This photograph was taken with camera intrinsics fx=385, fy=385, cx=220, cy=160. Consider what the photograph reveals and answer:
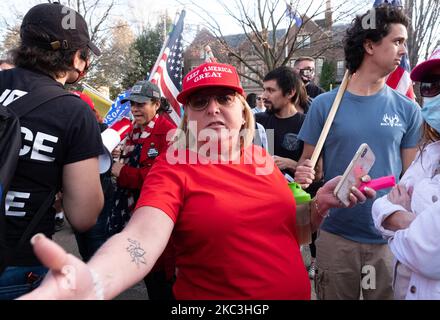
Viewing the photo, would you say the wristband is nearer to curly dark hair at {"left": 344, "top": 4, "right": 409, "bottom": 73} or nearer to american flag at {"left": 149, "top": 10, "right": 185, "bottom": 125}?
curly dark hair at {"left": 344, "top": 4, "right": 409, "bottom": 73}

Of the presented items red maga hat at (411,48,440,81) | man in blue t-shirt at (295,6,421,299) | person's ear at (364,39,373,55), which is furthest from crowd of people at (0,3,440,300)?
person's ear at (364,39,373,55)

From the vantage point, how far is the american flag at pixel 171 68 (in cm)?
529

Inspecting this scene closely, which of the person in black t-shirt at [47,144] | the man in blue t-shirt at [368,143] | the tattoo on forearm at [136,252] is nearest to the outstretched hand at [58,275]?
the tattoo on forearm at [136,252]

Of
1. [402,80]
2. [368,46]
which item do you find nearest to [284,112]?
[402,80]

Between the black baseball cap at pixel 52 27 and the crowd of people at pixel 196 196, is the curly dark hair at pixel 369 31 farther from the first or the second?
the black baseball cap at pixel 52 27

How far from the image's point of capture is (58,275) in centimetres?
89

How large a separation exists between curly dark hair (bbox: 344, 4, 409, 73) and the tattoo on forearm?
200 cm

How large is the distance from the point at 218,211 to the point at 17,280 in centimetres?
93

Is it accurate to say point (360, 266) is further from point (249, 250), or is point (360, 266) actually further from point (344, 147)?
point (249, 250)

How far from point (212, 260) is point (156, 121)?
2464 mm

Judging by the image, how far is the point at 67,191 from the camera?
69.7 inches

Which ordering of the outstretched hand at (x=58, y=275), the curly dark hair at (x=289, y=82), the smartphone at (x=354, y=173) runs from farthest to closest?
the curly dark hair at (x=289, y=82)
the smartphone at (x=354, y=173)
the outstretched hand at (x=58, y=275)

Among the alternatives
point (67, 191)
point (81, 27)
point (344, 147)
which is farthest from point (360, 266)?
Answer: point (81, 27)

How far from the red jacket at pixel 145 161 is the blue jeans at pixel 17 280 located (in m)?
1.88
